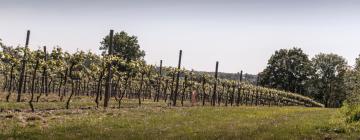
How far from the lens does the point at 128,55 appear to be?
123m

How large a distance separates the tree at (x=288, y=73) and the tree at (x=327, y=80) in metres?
3.52

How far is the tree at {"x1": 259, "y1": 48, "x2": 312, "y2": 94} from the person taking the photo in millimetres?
142625

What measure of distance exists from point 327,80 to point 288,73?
12.6 m

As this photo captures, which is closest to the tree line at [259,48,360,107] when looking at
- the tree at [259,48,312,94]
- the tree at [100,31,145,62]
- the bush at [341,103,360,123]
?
the tree at [259,48,312,94]

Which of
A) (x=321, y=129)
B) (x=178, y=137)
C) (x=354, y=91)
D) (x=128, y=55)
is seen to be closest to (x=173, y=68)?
(x=354, y=91)

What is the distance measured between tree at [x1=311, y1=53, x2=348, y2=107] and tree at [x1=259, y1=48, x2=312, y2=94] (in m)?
3.52

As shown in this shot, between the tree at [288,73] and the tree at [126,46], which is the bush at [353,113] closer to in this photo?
the tree at [126,46]

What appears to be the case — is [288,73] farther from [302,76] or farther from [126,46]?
[126,46]

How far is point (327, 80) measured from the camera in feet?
480

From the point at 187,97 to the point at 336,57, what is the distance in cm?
5973

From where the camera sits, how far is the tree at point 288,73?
143m

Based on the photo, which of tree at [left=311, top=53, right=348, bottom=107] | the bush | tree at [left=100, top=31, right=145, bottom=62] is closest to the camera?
the bush

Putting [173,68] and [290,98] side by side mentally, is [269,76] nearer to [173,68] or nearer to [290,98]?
[290,98]

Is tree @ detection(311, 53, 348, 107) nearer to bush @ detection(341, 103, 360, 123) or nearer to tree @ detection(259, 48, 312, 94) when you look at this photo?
tree @ detection(259, 48, 312, 94)
